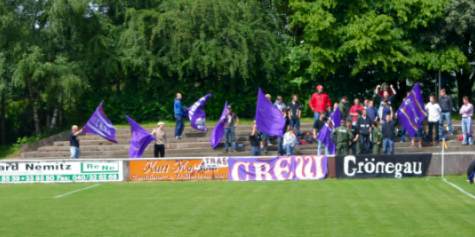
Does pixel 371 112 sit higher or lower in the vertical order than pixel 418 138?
higher

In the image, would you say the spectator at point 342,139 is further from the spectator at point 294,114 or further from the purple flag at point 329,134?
the spectator at point 294,114

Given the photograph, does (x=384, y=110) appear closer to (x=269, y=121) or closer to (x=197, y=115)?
(x=269, y=121)

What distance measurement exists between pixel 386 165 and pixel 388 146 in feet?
8.64

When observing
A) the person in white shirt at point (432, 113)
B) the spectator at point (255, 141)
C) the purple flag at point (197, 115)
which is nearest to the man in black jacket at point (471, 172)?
the person in white shirt at point (432, 113)

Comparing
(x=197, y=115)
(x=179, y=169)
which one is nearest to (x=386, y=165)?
(x=179, y=169)

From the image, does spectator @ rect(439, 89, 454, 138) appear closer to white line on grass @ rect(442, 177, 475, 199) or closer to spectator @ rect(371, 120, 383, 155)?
spectator @ rect(371, 120, 383, 155)

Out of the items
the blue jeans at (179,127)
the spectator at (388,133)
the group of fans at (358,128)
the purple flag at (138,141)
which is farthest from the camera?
the blue jeans at (179,127)

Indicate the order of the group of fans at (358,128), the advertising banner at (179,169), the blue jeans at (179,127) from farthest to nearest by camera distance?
1. the blue jeans at (179,127)
2. the group of fans at (358,128)
3. the advertising banner at (179,169)

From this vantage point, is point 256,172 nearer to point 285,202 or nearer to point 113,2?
point 285,202

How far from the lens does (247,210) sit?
18.5 m

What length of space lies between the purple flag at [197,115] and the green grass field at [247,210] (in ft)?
31.3

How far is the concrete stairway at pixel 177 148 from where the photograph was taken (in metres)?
34.2

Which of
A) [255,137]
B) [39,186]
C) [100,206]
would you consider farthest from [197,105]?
[100,206]

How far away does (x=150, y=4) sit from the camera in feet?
136
